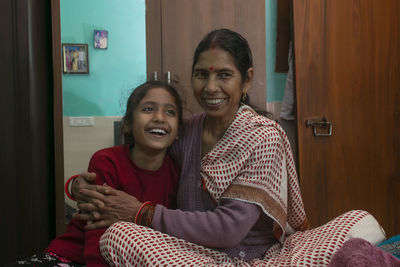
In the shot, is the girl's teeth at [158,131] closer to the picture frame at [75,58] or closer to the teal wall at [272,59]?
the picture frame at [75,58]

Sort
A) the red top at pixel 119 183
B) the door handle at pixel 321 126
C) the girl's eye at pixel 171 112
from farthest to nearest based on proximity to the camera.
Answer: the door handle at pixel 321 126 < the girl's eye at pixel 171 112 < the red top at pixel 119 183

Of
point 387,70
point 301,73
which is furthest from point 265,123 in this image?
point 387,70

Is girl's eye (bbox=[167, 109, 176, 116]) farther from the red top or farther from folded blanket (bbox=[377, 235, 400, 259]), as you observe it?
folded blanket (bbox=[377, 235, 400, 259])

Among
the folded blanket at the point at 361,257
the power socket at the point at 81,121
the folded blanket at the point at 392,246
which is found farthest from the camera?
the power socket at the point at 81,121

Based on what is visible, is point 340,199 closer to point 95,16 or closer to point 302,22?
point 302,22

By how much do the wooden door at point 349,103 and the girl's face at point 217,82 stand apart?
1.27 meters

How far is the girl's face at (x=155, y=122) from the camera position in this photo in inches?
50.3

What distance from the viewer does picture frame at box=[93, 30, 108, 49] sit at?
286cm

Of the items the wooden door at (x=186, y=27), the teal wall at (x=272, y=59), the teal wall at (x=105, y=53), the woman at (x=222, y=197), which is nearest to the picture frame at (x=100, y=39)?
the teal wall at (x=105, y=53)

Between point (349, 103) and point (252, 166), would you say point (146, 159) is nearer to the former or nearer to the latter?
point (252, 166)

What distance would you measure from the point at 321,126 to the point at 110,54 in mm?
1899

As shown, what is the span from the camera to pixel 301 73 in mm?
2428

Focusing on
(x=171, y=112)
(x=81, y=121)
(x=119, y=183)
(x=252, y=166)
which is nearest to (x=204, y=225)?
(x=252, y=166)

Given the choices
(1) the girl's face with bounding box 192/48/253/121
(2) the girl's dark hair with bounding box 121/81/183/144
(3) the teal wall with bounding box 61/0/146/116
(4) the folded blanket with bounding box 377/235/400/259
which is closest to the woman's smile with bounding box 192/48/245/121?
(1) the girl's face with bounding box 192/48/253/121
